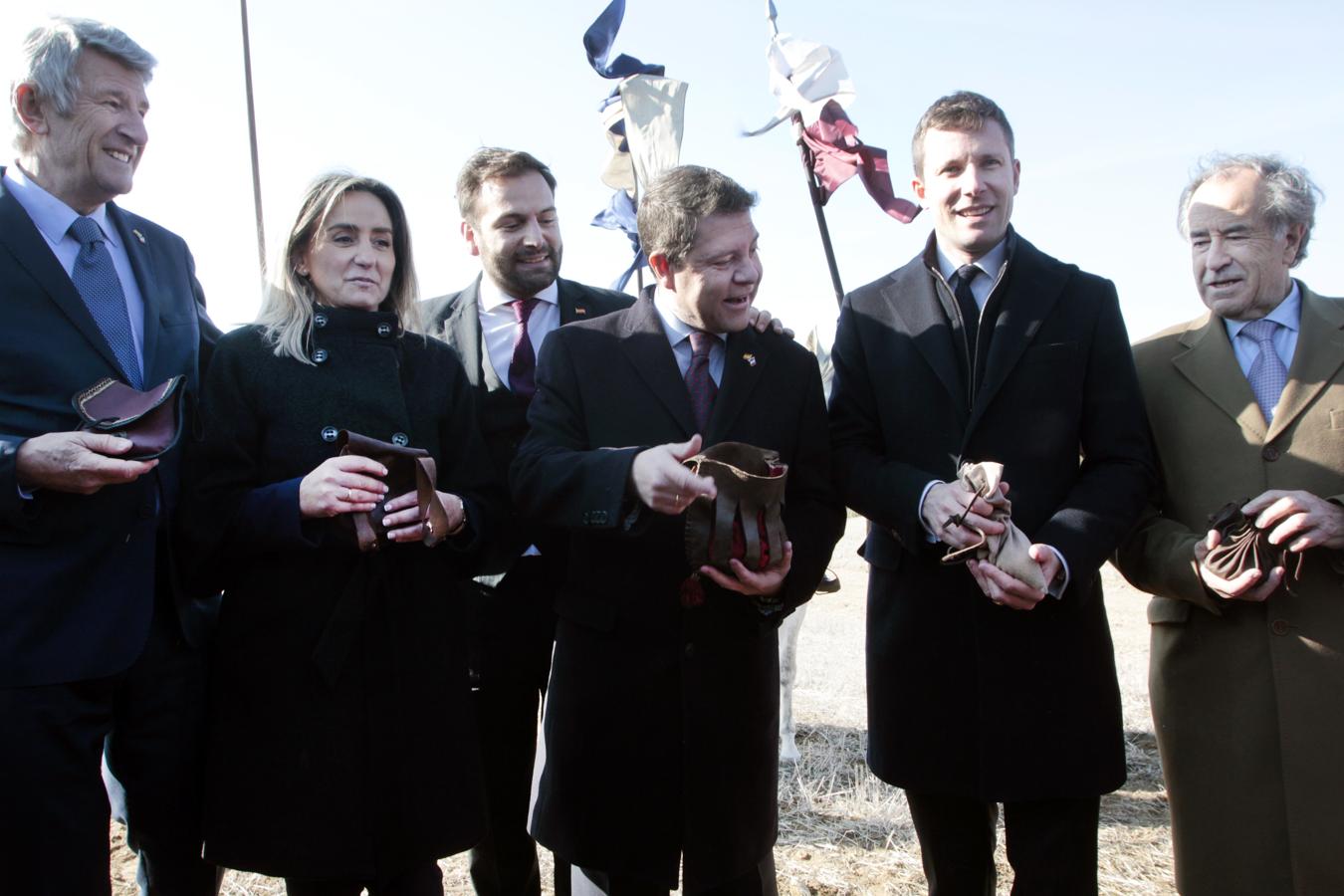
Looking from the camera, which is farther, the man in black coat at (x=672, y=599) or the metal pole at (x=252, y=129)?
the metal pole at (x=252, y=129)

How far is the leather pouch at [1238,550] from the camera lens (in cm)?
258

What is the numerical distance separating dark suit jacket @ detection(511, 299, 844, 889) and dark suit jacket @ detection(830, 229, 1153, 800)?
0.86ft

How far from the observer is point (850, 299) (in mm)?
3029

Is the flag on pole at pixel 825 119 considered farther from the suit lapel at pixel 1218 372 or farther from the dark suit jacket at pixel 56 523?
the dark suit jacket at pixel 56 523

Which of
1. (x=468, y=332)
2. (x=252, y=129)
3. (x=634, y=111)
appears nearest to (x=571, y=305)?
(x=468, y=332)

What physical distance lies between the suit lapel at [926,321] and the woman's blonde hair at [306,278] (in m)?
1.39

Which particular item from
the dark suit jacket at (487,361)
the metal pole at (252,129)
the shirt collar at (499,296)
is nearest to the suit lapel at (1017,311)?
the dark suit jacket at (487,361)

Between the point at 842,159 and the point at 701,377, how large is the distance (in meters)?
3.00

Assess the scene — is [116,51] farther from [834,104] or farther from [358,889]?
[834,104]

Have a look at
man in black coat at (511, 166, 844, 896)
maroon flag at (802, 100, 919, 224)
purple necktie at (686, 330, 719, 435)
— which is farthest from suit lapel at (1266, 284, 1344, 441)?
maroon flag at (802, 100, 919, 224)

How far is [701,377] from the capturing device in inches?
108

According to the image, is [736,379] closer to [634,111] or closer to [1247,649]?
[1247,649]

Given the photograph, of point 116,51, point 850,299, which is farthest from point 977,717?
point 116,51

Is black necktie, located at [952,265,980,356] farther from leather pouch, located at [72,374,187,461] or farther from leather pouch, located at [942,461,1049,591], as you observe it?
leather pouch, located at [72,374,187,461]
